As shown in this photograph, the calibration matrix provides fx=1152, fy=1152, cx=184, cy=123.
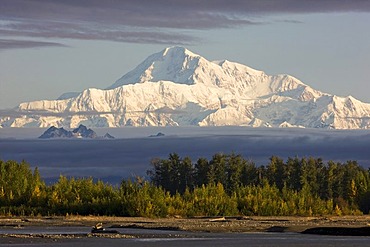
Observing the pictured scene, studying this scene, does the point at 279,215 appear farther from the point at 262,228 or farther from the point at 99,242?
the point at 99,242

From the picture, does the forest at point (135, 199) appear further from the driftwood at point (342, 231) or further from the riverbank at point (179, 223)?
the driftwood at point (342, 231)

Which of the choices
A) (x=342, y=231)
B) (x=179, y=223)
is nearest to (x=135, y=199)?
(x=179, y=223)


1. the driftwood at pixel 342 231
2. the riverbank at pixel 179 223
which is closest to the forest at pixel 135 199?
the riverbank at pixel 179 223

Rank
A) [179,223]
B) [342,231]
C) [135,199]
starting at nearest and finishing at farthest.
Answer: [342,231]
[179,223]
[135,199]

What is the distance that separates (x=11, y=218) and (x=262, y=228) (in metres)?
17.8

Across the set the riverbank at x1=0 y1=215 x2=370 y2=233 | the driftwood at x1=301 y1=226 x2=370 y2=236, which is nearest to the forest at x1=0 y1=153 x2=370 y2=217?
the riverbank at x1=0 y1=215 x2=370 y2=233

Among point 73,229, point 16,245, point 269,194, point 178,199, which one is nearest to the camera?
point 16,245

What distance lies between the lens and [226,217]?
7531cm

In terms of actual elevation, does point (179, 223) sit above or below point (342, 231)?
above

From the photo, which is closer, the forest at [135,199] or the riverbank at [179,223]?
the riverbank at [179,223]

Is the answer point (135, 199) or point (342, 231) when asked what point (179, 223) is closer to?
point (135, 199)

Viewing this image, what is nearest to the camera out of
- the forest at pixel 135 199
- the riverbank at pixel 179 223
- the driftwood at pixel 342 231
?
the driftwood at pixel 342 231

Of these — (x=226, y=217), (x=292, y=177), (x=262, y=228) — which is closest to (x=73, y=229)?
(x=262, y=228)

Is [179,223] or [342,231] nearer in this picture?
[342,231]
